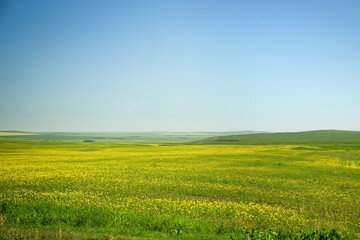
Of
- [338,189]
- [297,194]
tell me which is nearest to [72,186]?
[297,194]

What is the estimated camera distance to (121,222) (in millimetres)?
13789

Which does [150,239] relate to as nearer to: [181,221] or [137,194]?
[181,221]

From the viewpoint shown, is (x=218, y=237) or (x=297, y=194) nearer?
(x=218, y=237)

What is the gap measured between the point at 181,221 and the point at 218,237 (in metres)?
2.18

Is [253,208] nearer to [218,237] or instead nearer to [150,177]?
[218,237]

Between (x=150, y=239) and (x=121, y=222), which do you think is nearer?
(x=150, y=239)

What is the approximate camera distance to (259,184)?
26188mm

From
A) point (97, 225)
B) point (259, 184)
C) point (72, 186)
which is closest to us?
point (97, 225)

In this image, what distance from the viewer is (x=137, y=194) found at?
21.3 metres

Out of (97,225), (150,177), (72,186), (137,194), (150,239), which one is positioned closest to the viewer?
(150,239)

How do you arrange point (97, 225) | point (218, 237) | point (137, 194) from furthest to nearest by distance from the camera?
point (137, 194)
point (97, 225)
point (218, 237)

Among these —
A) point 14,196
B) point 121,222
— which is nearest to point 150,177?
point 14,196

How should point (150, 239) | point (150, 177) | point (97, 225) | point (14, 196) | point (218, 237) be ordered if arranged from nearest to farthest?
point (150, 239) → point (218, 237) → point (97, 225) → point (14, 196) → point (150, 177)

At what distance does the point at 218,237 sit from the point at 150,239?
8.79ft
